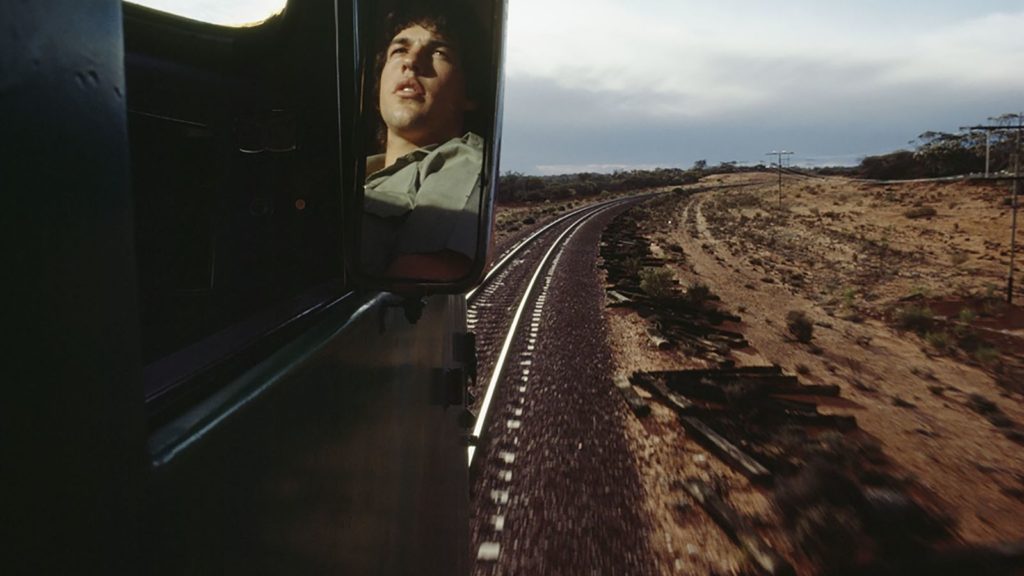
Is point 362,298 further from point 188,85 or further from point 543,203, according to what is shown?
point 543,203

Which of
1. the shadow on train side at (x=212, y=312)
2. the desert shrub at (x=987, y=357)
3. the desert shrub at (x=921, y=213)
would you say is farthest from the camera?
the desert shrub at (x=921, y=213)

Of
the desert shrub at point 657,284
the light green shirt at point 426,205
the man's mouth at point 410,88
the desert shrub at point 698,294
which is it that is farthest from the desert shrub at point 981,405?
the man's mouth at point 410,88

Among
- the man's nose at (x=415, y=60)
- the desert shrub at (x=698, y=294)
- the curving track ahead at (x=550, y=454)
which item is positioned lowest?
the curving track ahead at (x=550, y=454)

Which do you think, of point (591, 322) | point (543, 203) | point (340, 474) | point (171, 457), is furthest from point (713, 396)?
point (543, 203)

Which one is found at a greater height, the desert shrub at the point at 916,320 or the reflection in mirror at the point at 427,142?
the reflection in mirror at the point at 427,142

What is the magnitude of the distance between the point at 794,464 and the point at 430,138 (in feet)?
17.7

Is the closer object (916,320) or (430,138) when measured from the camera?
(430,138)

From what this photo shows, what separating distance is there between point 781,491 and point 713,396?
2472 millimetres

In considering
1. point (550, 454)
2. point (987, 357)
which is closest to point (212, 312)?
point (550, 454)

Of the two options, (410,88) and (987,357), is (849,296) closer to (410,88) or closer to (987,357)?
(987,357)

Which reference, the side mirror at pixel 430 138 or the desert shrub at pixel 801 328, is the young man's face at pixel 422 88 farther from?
the desert shrub at pixel 801 328

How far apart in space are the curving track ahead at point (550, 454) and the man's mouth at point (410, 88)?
3.44 metres

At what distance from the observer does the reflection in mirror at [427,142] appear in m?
1.51

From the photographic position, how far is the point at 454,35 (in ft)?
5.25
